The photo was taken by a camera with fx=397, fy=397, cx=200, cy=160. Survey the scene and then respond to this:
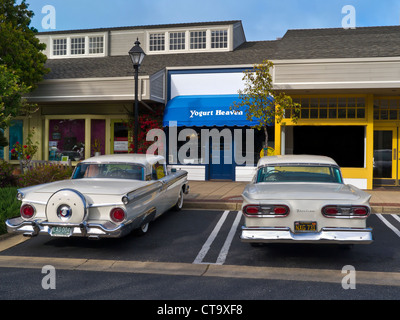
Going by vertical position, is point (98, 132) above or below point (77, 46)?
below

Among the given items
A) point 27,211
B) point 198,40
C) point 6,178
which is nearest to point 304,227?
point 27,211

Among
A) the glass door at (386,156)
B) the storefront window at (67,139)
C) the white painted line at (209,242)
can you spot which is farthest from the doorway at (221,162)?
the white painted line at (209,242)

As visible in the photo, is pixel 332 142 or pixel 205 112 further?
pixel 205 112

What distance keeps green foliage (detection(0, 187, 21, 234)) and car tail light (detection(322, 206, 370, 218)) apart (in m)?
5.71

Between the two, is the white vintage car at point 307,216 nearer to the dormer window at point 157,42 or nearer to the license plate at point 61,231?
the license plate at point 61,231

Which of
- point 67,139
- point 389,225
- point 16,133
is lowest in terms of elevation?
point 389,225

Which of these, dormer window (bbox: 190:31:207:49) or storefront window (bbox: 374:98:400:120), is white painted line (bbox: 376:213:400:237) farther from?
dormer window (bbox: 190:31:207:49)

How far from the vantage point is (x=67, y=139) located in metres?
17.8

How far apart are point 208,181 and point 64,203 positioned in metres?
10.7

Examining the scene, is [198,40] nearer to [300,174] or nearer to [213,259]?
[300,174]

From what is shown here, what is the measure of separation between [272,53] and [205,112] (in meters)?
5.08

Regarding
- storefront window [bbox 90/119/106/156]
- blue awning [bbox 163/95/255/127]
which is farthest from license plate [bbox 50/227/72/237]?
storefront window [bbox 90/119/106/156]
